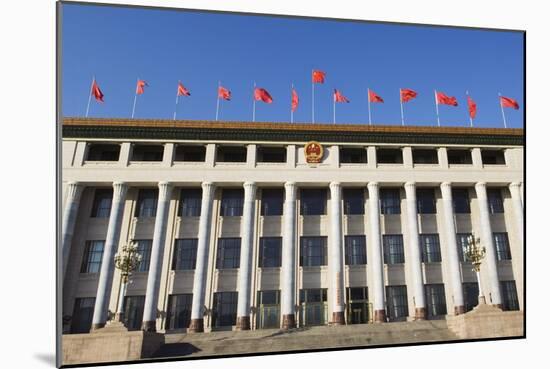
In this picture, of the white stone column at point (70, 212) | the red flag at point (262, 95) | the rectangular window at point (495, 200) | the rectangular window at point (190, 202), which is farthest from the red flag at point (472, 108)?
the white stone column at point (70, 212)

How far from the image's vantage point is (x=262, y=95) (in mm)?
18703

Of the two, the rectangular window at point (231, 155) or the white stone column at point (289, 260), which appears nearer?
the white stone column at point (289, 260)

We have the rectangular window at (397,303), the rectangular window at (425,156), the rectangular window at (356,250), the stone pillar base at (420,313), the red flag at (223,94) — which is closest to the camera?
the red flag at (223,94)

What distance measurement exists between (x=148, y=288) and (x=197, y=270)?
254cm

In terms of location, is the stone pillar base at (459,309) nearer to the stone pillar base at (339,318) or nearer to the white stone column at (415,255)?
the white stone column at (415,255)

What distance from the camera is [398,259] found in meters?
21.4

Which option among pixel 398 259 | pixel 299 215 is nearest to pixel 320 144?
pixel 299 215

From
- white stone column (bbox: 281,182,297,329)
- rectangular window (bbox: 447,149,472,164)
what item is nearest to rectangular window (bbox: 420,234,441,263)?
rectangular window (bbox: 447,149,472,164)

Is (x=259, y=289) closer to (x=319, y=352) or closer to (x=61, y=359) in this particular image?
(x=319, y=352)

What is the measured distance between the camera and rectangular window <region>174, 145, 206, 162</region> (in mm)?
21953

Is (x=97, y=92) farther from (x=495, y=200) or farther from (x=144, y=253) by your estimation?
(x=495, y=200)

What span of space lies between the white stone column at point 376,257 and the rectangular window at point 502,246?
7212 millimetres

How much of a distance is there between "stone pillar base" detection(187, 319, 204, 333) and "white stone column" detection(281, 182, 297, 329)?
4104 millimetres

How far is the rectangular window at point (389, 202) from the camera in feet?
73.0
